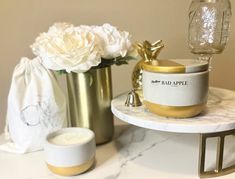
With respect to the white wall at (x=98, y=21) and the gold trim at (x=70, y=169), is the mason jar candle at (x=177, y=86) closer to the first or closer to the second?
the gold trim at (x=70, y=169)

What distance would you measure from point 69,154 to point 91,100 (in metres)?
0.16

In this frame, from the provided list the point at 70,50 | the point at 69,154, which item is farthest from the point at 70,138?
the point at 70,50

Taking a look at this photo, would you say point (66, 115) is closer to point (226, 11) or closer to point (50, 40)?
point (50, 40)

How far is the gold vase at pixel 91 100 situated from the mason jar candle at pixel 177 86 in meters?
0.15

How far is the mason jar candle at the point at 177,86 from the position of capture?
0.53 metres

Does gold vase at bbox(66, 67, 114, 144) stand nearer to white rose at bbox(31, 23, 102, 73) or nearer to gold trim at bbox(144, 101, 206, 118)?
white rose at bbox(31, 23, 102, 73)

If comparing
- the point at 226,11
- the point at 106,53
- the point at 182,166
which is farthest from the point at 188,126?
the point at 226,11

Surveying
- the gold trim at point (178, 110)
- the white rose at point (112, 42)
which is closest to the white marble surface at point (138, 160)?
the gold trim at point (178, 110)

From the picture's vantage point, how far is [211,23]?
0.73 meters

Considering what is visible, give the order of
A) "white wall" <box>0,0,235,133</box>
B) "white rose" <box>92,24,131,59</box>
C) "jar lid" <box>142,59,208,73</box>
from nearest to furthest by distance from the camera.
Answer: "jar lid" <box>142,59,208,73</box>
"white rose" <box>92,24,131,59</box>
"white wall" <box>0,0,235,133</box>

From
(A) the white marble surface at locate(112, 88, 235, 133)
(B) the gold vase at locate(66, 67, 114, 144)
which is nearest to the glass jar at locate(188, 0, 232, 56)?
(A) the white marble surface at locate(112, 88, 235, 133)

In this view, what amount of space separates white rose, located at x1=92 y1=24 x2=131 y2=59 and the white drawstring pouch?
0.14m

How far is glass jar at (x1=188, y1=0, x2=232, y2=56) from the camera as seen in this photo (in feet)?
2.39

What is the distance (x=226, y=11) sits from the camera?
731 mm
